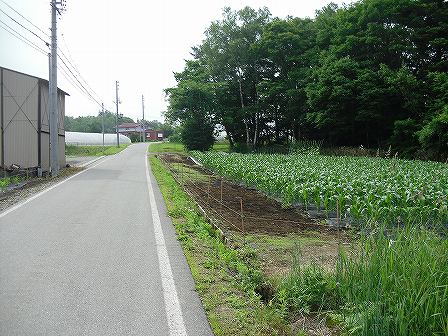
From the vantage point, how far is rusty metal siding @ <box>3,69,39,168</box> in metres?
20.0

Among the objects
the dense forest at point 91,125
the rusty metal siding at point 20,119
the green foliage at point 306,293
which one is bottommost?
the green foliage at point 306,293

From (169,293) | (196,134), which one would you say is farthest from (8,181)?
(196,134)

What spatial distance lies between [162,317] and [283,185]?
850cm

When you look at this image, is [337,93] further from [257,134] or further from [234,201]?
[234,201]

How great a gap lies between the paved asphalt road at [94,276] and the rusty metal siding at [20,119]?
39.3 ft

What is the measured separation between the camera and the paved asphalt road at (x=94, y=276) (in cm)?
396

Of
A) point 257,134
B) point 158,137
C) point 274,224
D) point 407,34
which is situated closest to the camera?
point 274,224

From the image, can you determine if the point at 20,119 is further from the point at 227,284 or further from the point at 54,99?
the point at 227,284

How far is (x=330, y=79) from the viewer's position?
115ft

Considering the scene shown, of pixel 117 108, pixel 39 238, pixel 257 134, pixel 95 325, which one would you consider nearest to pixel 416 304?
pixel 95 325

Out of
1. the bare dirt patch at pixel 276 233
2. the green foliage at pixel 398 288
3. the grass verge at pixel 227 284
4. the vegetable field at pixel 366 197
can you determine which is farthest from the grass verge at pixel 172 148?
the green foliage at pixel 398 288

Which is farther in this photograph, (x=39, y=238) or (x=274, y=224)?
(x=274, y=224)

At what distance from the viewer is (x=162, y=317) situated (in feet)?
13.5

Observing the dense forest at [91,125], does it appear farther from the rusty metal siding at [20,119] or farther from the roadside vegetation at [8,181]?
the roadside vegetation at [8,181]
